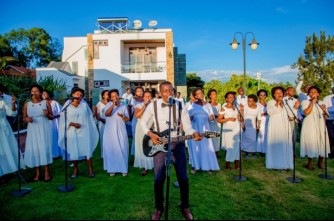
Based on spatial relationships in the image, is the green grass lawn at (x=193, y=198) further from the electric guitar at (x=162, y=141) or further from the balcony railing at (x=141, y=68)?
the balcony railing at (x=141, y=68)

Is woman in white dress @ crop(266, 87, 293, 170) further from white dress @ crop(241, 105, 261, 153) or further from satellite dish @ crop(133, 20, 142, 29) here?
satellite dish @ crop(133, 20, 142, 29)

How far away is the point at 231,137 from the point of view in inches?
292

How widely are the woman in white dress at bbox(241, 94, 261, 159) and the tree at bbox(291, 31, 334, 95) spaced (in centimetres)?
2388

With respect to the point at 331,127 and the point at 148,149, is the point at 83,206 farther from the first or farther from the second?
the point at 331,127

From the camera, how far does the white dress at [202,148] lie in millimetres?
6883

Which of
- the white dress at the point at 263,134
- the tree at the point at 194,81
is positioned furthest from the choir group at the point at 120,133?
the tree at the point at 194,81

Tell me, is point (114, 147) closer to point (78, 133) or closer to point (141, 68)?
point (78, 133)

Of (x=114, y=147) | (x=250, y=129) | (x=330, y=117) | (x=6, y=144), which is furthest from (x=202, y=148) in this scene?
(x=6, y=144)

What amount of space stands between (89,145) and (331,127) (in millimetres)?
7436

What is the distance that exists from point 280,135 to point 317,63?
28120 mm

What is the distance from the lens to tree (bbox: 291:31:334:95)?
28491mm

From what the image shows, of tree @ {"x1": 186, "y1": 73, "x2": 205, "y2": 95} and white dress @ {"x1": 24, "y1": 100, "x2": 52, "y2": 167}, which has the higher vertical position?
tree @ {"x1": 186, "y1": 73, "x2": 205, "y2": 95}

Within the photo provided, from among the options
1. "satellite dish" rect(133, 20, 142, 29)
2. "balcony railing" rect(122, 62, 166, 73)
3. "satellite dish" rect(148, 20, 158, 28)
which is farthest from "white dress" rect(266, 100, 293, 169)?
"satellite dish" rect(148, 20, 158, 28)

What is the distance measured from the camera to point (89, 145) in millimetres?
6738
